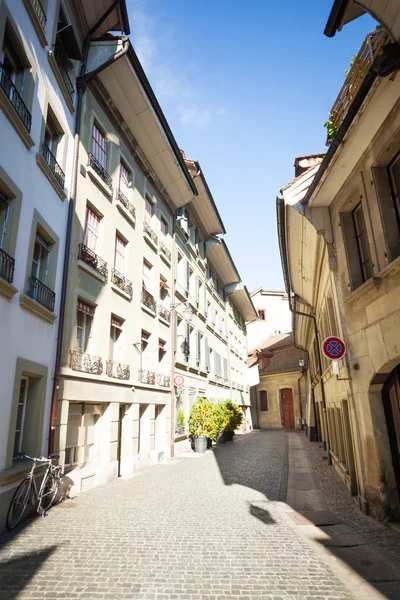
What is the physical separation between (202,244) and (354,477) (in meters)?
19.1

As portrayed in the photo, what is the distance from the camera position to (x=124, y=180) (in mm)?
14594

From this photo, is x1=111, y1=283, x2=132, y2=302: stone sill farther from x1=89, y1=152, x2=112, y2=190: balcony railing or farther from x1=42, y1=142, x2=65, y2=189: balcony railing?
x1=42, y1=142, x2=65, y2=189: balcony railing

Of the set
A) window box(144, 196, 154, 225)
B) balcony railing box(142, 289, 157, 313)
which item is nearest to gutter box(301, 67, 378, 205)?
balcony railing box(142, 289, 157, 313)

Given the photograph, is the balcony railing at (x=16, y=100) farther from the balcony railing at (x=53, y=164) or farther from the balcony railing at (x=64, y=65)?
the balcony railing at (x=64, y=65)

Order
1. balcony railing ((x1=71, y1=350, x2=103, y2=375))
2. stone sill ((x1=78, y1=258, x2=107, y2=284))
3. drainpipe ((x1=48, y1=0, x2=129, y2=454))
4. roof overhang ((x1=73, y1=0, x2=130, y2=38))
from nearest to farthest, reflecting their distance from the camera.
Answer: drainpipe ((x1=48, y1=0, x2=129, y2=454)) < balcony railing ((x1=71, y1=350, x2=103, y2=375)) < stone sill ((x1=78, y1=258, x2=107, y2=284)) < roof overhang ((x1=73, y1=0, x2=130, y2=38))

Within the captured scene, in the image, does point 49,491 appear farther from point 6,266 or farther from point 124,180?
point 124,180

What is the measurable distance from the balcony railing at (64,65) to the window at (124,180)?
3611 mm

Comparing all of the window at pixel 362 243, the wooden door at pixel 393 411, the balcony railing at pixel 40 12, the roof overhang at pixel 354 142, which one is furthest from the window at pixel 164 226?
the wooden door at pixel 393 411

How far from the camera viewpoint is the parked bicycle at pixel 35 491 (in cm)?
657

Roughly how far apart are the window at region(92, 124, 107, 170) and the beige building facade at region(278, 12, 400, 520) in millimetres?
6950

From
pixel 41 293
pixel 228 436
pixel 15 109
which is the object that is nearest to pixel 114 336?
pixel 41 293

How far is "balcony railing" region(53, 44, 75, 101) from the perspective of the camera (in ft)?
34.3

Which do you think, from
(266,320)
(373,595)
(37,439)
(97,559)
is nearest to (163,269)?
(37,439)

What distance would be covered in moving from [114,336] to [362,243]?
27.8 ft
